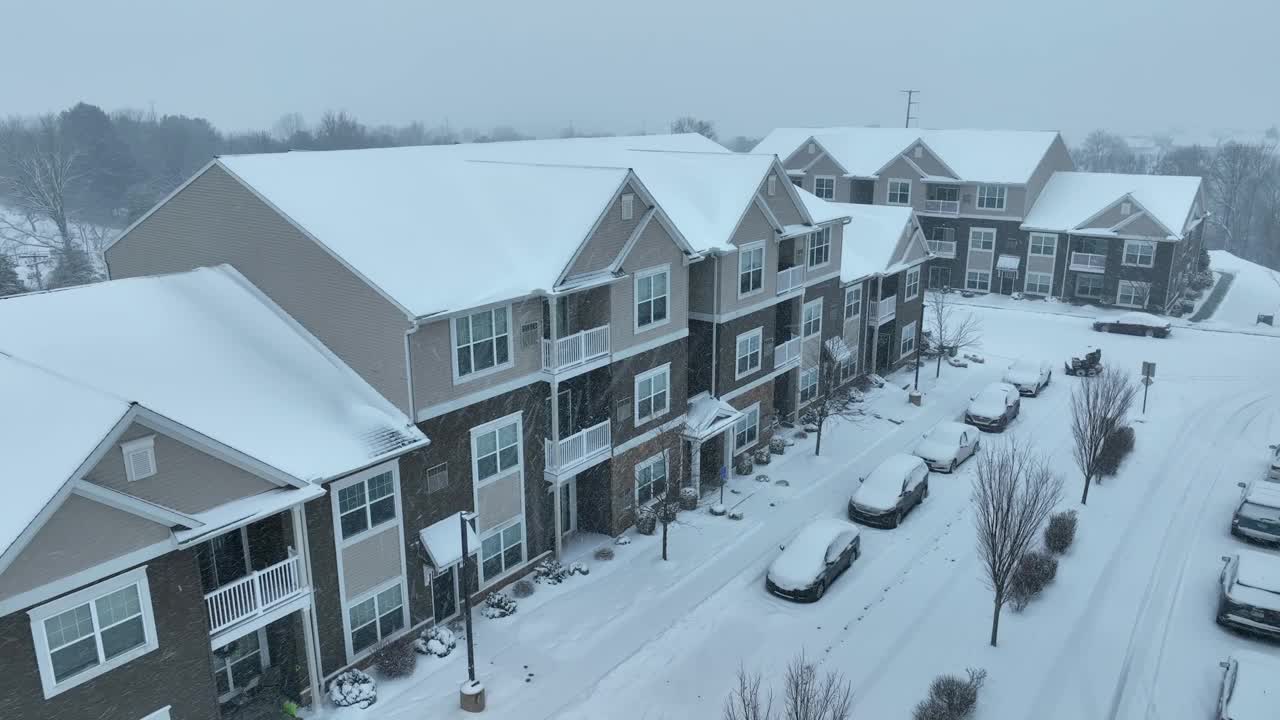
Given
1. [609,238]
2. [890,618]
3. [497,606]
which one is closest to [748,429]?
[890,618]

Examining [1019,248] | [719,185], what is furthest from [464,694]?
[1019,248]

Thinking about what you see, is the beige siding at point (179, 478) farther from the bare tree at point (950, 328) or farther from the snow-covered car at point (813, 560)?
the bare tree at point (950, 328)

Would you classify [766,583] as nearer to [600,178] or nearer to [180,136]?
[600,178]

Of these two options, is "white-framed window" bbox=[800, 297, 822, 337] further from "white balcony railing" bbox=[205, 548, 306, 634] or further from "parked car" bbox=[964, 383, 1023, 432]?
"white balcony railing" bbox=[205, 548, 306, 634]

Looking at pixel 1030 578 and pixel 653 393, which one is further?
pixel 653 393

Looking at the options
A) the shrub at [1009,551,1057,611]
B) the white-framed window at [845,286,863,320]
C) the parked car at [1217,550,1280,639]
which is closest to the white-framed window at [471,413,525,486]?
the shrub at [1009,551,1057,611]

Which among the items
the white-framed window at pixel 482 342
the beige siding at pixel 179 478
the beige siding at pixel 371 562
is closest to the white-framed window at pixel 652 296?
the white-framed window at pixel 482 342

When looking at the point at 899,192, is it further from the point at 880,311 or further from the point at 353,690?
the point at 353,690
